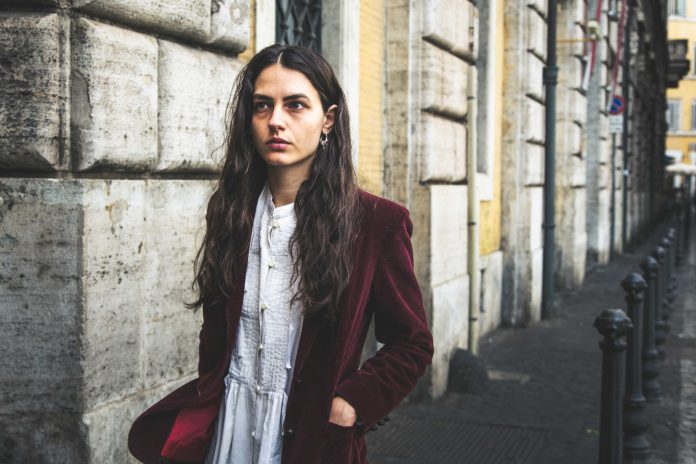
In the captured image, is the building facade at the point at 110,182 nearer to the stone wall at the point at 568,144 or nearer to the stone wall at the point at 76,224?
the stone wall at the point at 76,224

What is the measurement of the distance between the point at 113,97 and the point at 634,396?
12.0 ft

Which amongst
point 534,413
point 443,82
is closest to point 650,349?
point 534,413

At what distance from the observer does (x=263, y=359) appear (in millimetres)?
2357

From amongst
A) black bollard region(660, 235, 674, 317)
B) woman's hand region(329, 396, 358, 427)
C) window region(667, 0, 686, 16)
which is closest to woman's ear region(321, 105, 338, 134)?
woman's hand region(329, 396, 358, 427)

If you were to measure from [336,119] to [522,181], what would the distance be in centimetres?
828

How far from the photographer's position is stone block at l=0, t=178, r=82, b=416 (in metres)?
3.34

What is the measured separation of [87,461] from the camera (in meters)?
3.38

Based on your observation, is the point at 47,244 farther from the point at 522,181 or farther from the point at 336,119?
the point at 522,181

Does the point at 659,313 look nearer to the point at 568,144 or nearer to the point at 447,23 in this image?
the point at 447,23

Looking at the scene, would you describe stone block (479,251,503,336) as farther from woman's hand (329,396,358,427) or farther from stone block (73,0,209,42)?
woman's hand (329,396,358,427)

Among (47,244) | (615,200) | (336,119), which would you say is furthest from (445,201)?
(615,200)

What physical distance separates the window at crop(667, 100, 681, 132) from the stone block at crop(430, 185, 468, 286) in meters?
58.6

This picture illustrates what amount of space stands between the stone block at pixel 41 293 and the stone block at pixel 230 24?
1.21 m

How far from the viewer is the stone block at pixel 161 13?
11.4ft
